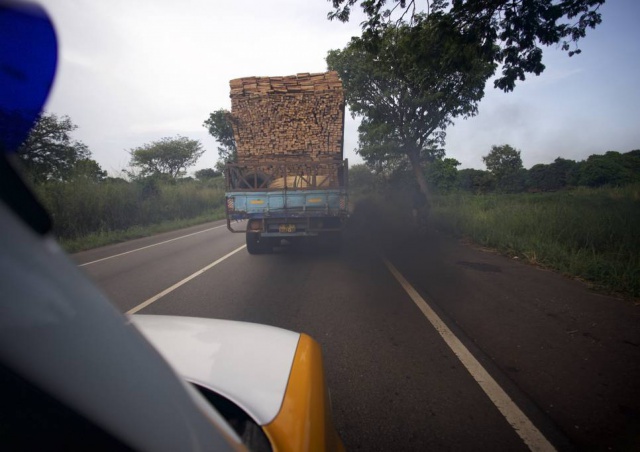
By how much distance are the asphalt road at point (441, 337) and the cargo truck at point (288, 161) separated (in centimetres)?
103

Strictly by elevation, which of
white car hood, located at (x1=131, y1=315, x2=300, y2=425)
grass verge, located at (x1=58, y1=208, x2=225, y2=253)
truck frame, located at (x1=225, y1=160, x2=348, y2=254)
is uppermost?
truck frame, located at (x1=225, y1=160, x2=348, y2=254)

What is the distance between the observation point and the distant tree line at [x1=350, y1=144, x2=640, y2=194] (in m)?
29.8

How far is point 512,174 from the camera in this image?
4188 centimetres

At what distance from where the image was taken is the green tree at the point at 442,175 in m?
29.8

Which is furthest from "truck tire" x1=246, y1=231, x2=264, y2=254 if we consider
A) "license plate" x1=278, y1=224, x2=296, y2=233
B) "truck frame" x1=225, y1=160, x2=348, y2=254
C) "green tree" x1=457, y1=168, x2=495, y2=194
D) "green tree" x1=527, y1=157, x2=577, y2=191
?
"green tree" x1=527, y1=157, x2=577, y2=191

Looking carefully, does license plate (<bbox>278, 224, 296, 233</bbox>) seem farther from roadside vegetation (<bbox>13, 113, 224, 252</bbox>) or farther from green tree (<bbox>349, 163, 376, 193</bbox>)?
green tree (<bbox>349, 163, 376, 193</bbox>)

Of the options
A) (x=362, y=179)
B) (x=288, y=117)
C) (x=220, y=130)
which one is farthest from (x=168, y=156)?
(x=288, y=117)

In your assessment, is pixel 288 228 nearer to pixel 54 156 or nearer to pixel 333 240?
pixel 333 240

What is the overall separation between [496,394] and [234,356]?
6.97 feet

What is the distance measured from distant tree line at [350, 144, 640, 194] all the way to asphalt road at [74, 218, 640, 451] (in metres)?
22.4

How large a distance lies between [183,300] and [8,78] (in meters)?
4.63

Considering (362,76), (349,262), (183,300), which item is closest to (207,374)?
(183,300)

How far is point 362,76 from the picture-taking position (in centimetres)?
1770

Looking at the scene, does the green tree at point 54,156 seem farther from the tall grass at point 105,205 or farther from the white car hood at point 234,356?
the white car hood at point 234,356
